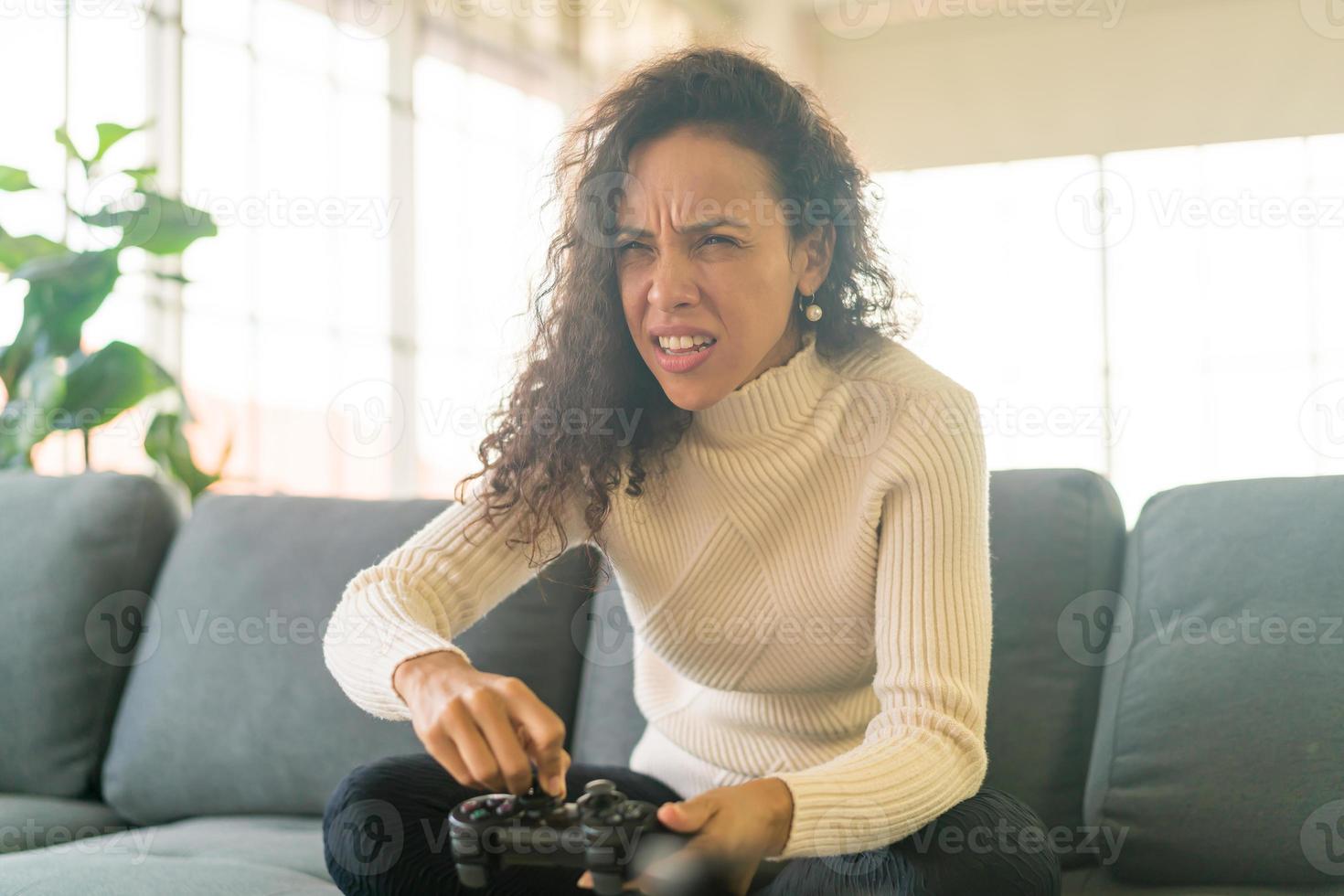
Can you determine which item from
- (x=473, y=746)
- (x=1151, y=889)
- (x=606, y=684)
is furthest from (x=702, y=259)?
(x=1151, y=889)

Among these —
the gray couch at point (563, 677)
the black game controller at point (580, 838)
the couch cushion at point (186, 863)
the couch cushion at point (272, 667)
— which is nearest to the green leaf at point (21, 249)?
the gray couch at point (563, 677)

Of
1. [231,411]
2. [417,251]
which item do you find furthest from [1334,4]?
[231,411]

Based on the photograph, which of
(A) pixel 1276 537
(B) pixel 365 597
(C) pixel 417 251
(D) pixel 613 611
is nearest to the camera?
(B) pixel 365 597

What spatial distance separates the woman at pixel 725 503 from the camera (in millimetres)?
1123

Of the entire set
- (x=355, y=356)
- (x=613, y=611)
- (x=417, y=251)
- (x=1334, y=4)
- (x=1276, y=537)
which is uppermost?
(x=1334, y=4)

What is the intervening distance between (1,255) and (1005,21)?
492cm

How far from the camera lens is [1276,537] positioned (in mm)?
1371

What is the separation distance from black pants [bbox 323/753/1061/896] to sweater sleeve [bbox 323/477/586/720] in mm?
82

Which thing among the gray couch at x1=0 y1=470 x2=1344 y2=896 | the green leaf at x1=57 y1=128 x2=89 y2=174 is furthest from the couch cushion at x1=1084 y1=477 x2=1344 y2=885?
the green leaf at x1=57 y1=128 x2=89 y2=174

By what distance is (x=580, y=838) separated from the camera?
82 centimetres

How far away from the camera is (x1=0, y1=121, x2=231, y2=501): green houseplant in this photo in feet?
7.54

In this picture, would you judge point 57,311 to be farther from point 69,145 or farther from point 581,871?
point 581,871

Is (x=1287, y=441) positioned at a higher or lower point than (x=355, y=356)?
lower

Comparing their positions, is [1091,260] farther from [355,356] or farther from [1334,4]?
[355,356]
